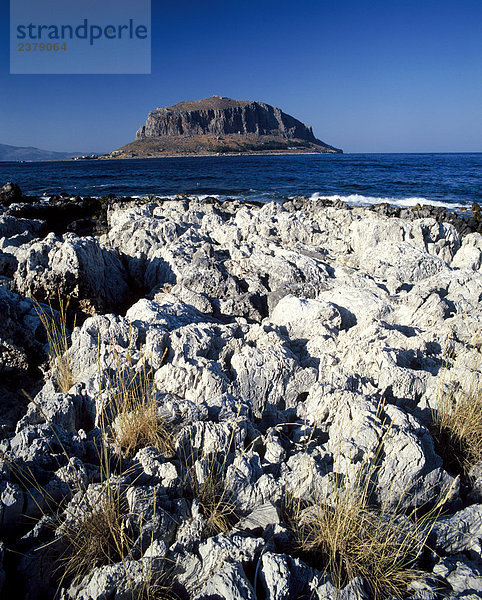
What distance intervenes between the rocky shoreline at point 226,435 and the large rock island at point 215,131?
142m

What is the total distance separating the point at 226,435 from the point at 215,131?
187905mm

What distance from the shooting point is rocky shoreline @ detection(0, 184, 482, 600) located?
2059 millimetres

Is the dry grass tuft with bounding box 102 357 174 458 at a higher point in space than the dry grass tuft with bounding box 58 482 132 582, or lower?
higher

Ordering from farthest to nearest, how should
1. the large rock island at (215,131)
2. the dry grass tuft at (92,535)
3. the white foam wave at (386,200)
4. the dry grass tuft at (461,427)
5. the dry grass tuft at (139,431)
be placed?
the large rock island at (215,131), the white foam wave at (386,200), the dry grass tuft at (461,427), the dry grass tuft at (139,431), the dry grass tuft at (92,535)

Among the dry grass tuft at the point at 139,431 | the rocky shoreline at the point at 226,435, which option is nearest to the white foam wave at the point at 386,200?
the rocky shoreline at the point at 226,435

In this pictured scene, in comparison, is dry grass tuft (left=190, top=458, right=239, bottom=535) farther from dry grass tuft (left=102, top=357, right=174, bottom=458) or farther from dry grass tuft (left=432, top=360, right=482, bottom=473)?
dry grass tuft (left=432, top=360, right=482, bottom=473)

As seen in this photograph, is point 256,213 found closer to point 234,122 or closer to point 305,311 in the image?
point 305,311

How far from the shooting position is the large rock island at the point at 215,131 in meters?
144

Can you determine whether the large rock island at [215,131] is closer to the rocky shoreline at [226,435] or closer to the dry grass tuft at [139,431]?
the rocky shoreline at [226,435]

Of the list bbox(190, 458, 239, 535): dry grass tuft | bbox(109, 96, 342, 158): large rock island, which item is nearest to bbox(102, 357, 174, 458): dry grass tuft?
bbox(190, 458, 239, 535): dry grass tuft

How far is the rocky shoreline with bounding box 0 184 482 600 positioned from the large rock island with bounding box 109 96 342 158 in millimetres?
142043

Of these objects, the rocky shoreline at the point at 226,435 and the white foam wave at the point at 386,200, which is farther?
→ the white foam wave at the point at 386,200

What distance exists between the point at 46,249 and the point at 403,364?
Answer: 5.28 m

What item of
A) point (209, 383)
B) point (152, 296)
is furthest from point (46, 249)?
point (209, 383)
